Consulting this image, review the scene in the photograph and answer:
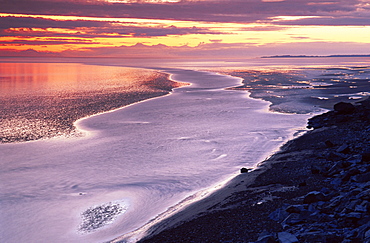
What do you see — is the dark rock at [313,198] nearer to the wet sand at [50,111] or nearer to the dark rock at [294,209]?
the dark rock at [294,209]

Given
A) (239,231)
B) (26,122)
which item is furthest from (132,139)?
(239,231)

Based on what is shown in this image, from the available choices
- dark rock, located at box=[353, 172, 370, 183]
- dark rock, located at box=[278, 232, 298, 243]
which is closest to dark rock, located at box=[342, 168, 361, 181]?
dark rock, located at box=[353, 172, 370, 183]

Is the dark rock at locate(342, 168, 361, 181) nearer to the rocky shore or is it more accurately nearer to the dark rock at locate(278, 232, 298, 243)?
the rocky shore

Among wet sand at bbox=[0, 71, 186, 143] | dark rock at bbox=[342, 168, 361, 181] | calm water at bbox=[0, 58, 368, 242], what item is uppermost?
dark rock at bbox=[342, 168, 361, 181]

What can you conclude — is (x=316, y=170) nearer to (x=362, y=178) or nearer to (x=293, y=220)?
(x=362, y=178)

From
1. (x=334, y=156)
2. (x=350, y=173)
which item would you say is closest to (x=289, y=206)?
(x=350, y=173)

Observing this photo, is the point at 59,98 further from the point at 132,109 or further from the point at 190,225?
the point at 190,225

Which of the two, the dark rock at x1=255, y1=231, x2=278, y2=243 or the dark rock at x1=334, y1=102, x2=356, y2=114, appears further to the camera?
the dark rock at x1=334, y1=102, x2=356, y2=114
